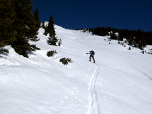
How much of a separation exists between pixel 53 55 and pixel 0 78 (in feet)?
24.5

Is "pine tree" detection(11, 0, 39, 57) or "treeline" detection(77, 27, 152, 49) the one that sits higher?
"treeline" detection(77, 27, 152, 49)

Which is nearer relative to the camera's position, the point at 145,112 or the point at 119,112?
the point at 119,112

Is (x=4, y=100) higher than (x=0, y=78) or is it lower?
lower

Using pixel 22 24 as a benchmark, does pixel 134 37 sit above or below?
above

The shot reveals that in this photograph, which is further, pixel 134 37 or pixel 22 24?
pixel 134 37

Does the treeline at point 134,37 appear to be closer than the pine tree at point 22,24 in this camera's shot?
No

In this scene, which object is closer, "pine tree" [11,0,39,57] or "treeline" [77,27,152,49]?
"pine tree" [11,0,39,57]

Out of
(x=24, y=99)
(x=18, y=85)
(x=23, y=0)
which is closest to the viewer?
(x=24, y=99)

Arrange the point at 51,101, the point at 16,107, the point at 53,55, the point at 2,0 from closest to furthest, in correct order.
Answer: the point at 16,107
the point at 51,101
the point at 2,0
the point at 53,55

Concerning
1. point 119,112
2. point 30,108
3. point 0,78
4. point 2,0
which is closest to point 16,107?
point 30,108

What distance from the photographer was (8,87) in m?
3.55

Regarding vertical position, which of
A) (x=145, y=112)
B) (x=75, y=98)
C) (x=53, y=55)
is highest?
(x=53, y=55)

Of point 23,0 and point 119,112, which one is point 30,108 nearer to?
point 119,112

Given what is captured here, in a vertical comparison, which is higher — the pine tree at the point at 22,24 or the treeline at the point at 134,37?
the treeline at the point at 134,37
